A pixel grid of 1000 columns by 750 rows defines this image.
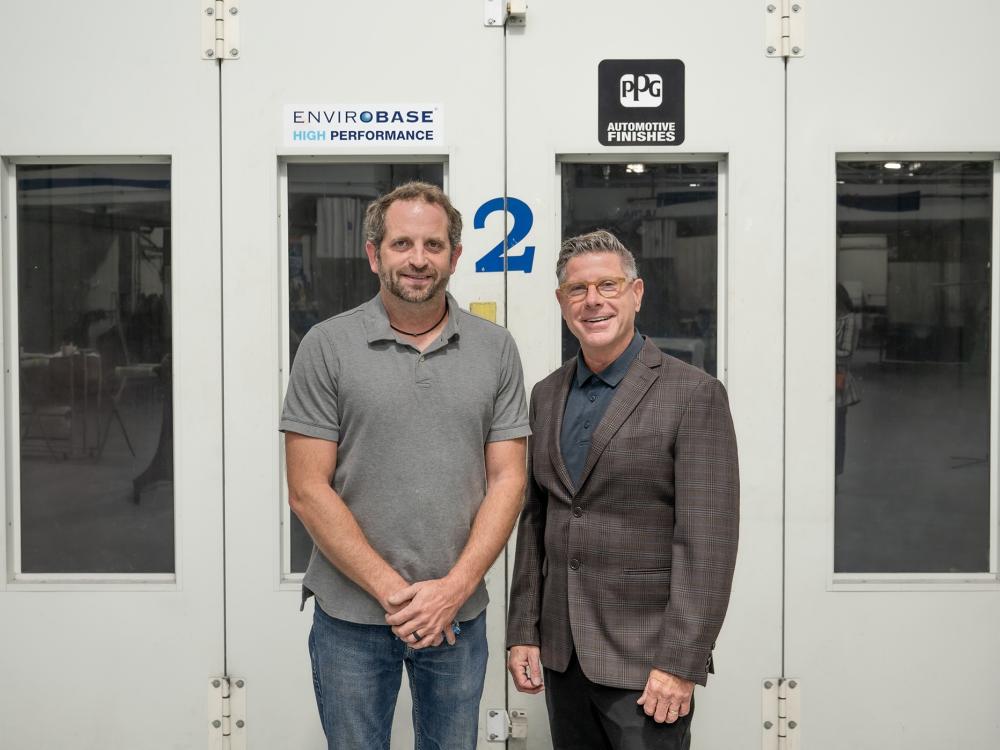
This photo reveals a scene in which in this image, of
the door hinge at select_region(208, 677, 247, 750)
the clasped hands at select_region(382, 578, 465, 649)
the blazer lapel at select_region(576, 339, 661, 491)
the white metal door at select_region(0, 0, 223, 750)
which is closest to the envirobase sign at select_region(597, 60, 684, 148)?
the blazer lapel at select_region(576, 339, 661, 491)

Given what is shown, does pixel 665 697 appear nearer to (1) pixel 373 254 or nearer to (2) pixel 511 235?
(1) pixel 373 254

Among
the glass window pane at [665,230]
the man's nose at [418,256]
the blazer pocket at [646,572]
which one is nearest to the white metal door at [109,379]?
the man's nose at [418,256]

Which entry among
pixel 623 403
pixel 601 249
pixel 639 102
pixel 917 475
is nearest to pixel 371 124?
pixel 639 102

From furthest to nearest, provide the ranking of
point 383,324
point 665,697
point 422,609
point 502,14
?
point 502,14, point 383,324, point 422,609, point 665,697

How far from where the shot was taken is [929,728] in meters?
3.12

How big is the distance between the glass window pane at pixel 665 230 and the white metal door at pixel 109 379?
132cm

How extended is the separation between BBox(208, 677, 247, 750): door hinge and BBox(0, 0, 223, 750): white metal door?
35 mm

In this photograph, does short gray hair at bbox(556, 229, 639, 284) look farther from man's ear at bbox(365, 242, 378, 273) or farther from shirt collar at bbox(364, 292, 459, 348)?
man's ear at bbox(365, 242, 378, 273)

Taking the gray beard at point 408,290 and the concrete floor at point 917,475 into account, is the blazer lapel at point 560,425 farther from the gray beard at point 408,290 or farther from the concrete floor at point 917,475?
the concrete floor at point 917,475

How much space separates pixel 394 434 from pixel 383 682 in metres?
0.66

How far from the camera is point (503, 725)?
3.12 metres

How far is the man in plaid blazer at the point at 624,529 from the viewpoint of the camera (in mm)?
1932

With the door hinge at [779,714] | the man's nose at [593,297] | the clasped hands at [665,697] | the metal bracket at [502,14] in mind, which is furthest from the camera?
the door hinge at [779,714]

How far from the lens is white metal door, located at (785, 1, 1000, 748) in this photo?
3.00 metres
